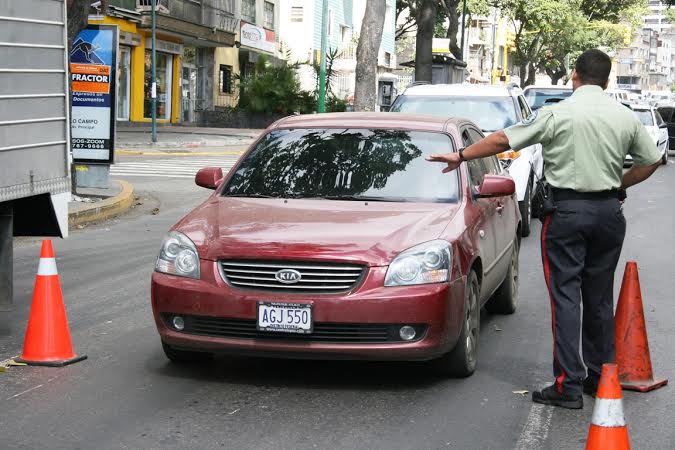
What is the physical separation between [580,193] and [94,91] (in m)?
12.4

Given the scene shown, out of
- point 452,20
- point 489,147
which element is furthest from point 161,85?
point 489,147

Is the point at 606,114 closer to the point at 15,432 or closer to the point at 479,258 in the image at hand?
the point at 479,258

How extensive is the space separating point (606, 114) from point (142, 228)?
31.0 ft

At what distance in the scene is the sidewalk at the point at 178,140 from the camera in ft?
A: 98.7

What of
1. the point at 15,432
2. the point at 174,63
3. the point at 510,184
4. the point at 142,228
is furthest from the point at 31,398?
the point at 174,63

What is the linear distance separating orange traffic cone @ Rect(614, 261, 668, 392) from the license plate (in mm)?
1850

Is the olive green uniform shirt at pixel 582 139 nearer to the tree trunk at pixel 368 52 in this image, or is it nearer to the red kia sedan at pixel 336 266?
the red kia sedan at pixel 336 266

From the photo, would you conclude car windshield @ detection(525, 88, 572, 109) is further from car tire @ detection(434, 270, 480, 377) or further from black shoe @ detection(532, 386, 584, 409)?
black shoe @ detection(532, 386, 584, 409)

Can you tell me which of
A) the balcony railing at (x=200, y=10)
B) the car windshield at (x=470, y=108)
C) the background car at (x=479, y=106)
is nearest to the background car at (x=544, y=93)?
the background car at (x=479, y=106)

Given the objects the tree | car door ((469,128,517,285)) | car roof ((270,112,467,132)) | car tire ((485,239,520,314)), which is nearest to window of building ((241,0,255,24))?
the tree

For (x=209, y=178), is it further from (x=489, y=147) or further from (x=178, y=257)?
(x=489, y=147)

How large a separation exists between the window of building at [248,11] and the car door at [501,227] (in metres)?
41.0

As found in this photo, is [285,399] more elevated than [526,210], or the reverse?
[526,210]

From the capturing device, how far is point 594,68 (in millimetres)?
6152
